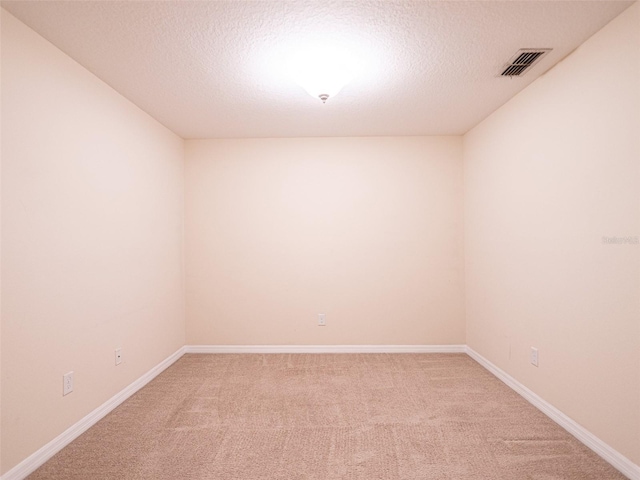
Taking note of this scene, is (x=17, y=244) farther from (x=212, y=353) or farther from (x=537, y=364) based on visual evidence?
(x=537, y=364)

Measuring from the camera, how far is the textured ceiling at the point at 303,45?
181cm

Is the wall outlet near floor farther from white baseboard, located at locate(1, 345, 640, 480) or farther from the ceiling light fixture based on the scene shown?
the ceiling light fixture

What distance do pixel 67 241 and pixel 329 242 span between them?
248 cm

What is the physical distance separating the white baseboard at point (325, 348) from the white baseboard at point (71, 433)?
0.80 meters

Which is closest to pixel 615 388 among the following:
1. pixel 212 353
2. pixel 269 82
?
pixel 269 82

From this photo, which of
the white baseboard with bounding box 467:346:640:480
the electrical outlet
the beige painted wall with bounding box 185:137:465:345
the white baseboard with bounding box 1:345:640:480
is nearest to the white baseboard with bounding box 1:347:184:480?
the white baseboard with bounding box 1:345:640:480

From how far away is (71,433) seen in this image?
2.23 meters

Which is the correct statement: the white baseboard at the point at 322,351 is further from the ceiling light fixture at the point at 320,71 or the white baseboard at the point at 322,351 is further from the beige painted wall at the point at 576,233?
the ceiling light fixture at the point at 320,71

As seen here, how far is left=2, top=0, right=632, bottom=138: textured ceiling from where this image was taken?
181 centimetres

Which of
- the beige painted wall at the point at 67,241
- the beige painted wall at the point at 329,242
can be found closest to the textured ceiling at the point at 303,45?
the beige painted wall at the point at 67,241

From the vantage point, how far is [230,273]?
4.09 m

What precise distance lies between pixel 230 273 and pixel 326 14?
114 inches

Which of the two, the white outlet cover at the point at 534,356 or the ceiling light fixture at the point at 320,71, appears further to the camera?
the white outlet cover at the point at 534,356

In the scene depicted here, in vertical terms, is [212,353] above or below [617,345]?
below
